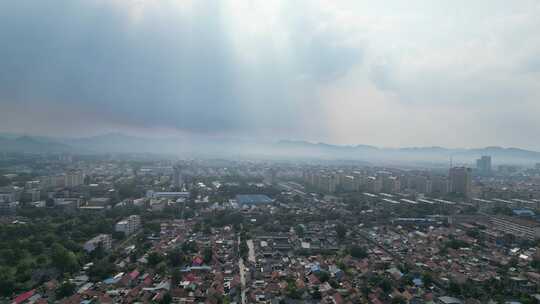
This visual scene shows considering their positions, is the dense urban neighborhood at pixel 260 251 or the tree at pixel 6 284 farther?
the dense urban neighborhood at pixel 260 251

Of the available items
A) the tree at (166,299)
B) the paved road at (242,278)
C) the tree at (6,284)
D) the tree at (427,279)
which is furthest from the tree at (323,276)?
the tree at (6,284)

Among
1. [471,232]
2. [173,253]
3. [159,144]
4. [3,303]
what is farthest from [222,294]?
[159,144]

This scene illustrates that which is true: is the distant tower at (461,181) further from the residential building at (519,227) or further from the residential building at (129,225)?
the residential building at (129,225)

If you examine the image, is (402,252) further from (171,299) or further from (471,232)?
(171,299)

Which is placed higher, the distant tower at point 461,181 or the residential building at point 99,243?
the distant tower at point 461,181

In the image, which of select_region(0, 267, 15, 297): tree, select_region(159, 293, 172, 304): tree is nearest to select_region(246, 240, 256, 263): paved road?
select_region(159, 293, 172, 304): tree

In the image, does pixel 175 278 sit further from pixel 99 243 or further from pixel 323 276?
pixel 99 243

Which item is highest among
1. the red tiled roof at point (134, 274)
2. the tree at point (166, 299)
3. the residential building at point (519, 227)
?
the residential building at point (519, 227)

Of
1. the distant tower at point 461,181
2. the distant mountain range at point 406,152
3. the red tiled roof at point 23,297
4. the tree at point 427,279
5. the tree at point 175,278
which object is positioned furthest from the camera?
the distant mountain range at point 406,152
